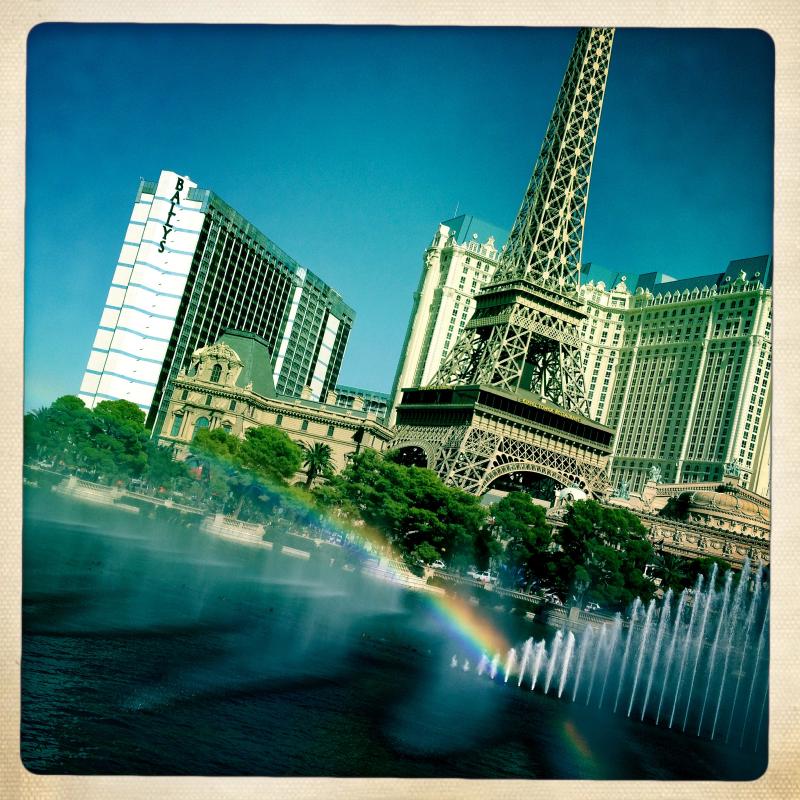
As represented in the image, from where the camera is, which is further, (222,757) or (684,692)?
(684,692)

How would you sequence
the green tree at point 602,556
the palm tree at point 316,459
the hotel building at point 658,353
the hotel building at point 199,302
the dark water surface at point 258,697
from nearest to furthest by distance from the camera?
the dark water surface at point 258,697 < the green tree at point 602,556 < the palm tree at point 316,459 < the hotel building at point 199,302 < the hotel building at point 658,353

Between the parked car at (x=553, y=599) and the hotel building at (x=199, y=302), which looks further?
the hotel building at (x=199, y=302)

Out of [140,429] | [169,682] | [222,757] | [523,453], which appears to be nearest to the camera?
[222,757]

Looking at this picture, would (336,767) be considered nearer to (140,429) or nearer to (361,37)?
(361,37)

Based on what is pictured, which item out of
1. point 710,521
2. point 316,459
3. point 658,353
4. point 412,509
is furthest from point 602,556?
point 658,353

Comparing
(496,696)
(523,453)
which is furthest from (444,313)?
(496,696)

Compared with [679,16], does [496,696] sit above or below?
below

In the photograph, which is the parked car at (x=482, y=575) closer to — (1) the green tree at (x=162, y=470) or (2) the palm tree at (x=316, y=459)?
(2) the palm tree at (x=316, y=459)

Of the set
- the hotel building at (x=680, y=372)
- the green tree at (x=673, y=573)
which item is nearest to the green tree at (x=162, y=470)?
the green tree at (x=673, y=573)
